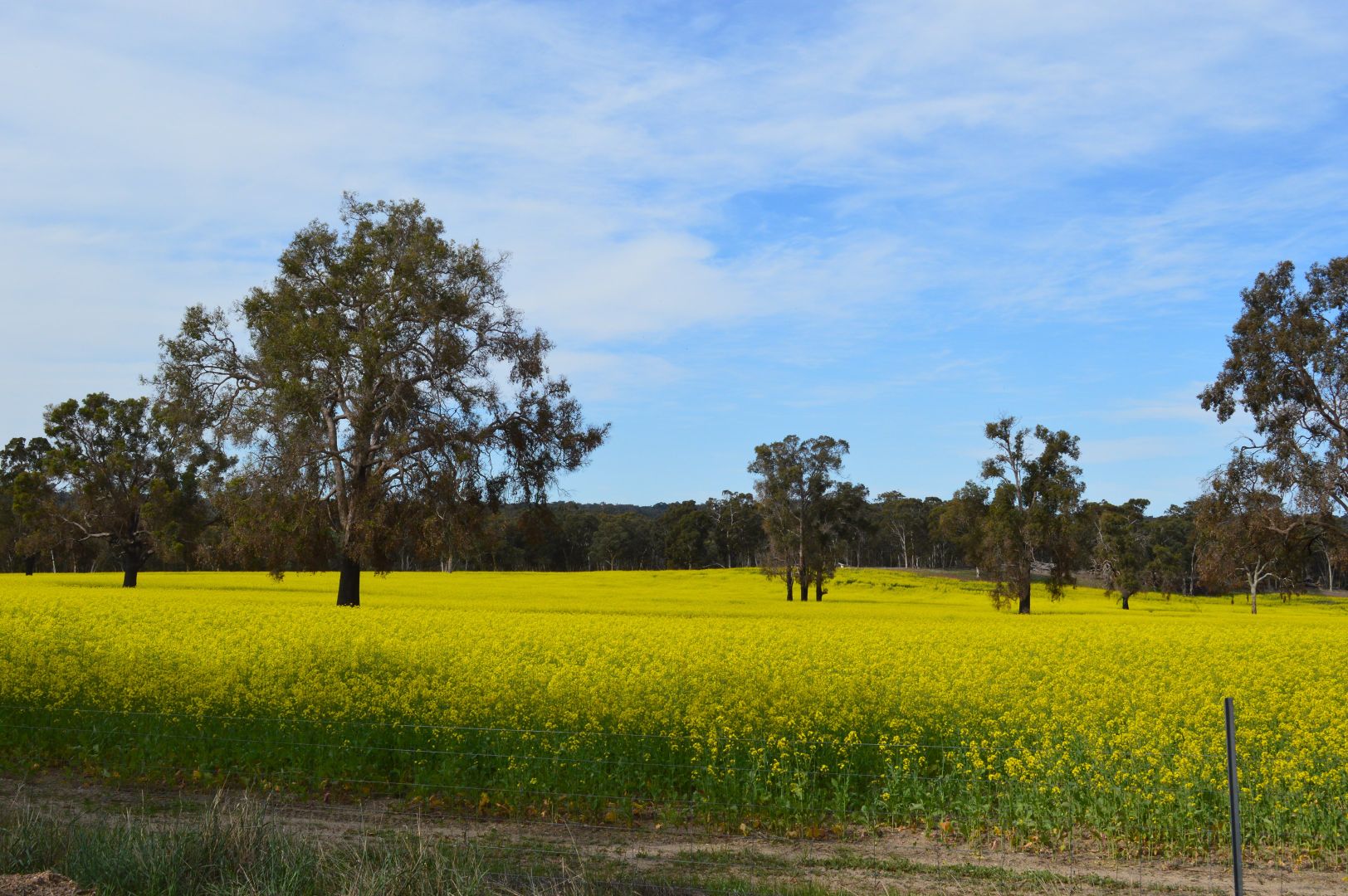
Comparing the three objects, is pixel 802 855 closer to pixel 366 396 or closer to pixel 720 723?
pixel 720 723

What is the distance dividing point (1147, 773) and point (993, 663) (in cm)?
771

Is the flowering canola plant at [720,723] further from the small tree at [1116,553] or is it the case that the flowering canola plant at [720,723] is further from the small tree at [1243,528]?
the small tree at [1116,553]

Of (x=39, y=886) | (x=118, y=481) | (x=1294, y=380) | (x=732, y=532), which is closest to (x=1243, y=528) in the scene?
(x=1294, y=380)

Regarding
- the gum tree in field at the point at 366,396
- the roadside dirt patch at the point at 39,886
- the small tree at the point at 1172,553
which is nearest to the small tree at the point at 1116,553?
the small tree at the point at 1172,553

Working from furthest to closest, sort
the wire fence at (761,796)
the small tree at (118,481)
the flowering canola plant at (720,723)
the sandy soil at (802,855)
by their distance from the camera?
the small tree at (118,481) → the flowering canola plant at (720,723) → the wire fence at (761,796) → the sandy soil at (802,855)

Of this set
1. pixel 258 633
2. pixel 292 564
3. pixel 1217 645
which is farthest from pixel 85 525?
pixel 1217 645

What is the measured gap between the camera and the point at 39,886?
6367 mm

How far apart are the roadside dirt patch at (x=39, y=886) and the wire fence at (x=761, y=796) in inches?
99.7

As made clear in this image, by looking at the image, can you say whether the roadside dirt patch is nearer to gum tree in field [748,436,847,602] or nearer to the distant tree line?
the distant tree line

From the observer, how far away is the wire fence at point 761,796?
825 centimetres

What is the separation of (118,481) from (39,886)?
5036cm

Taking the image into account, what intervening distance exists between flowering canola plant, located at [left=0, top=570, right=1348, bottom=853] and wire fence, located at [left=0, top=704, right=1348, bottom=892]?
36 mm

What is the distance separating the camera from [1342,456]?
111ft

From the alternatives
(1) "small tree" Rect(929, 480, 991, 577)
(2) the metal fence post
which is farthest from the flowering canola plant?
(1) "small tree" Rect(929, 480, 991, 577)
